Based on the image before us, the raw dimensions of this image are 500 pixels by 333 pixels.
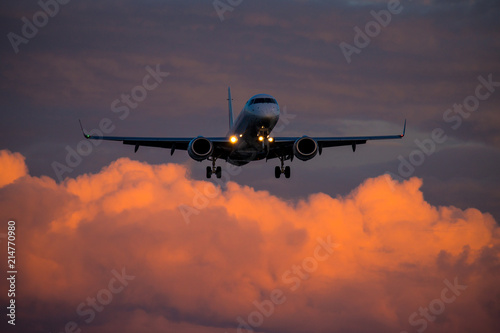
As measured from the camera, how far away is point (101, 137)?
2462 inches

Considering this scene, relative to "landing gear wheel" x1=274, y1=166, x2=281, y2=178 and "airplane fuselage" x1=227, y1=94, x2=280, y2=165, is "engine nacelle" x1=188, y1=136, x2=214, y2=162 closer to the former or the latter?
"airplane fuselage" x1=227, y1=94, x2=280, y2=165

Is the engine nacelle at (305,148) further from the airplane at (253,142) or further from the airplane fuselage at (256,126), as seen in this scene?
the airplane fuselage at (256,126)

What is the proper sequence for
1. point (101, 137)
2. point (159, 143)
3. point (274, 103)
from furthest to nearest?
point (159, 143)
point (101, 137)
point (274, 103)

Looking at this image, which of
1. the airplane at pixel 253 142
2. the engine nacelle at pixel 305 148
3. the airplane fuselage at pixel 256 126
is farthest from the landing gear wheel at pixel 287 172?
the engine nacelle at pixel 305 148

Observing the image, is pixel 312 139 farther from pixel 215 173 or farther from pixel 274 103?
pixel 215 173

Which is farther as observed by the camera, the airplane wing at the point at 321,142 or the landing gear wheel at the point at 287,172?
the landing gear wheel at the point at 287,172

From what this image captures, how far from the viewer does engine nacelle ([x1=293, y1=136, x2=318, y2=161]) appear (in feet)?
194

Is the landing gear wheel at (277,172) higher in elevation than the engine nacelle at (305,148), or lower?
higher

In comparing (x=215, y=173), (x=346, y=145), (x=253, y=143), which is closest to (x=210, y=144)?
(x=253, y=143)

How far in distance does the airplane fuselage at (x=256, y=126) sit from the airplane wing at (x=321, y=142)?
174 centimetres

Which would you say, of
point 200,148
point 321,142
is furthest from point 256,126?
point 321,142

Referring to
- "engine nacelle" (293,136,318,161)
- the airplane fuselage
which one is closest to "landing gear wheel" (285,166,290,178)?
the airplane fuselage

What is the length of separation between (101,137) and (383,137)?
76.1ft

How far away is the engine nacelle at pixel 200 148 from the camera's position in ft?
198
